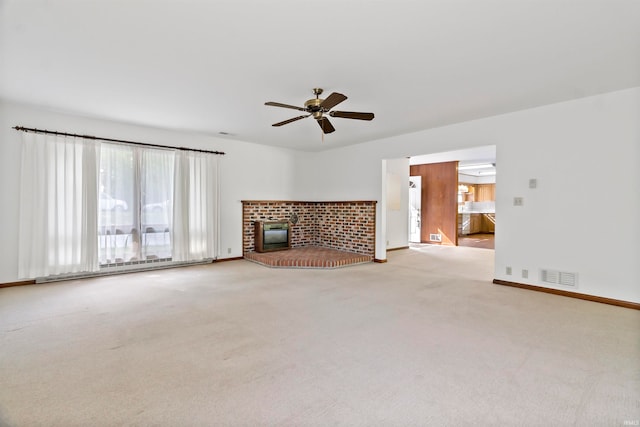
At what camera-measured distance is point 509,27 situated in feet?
7.52

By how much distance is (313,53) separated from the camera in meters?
2.68

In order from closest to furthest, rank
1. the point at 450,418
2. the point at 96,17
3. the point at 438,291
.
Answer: the point at 450,418, the point at 96,17, the point at 438,291

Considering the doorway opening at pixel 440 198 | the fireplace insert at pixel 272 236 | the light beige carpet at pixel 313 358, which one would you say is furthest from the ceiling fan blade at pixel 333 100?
the doorway opening at pixel 440 198

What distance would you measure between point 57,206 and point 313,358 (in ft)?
14.9

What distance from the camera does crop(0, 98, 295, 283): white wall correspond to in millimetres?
4199

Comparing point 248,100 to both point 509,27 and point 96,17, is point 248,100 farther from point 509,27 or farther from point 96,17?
point 509,27

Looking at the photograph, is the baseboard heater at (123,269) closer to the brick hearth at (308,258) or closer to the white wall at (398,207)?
the brick hearth at (308,258)

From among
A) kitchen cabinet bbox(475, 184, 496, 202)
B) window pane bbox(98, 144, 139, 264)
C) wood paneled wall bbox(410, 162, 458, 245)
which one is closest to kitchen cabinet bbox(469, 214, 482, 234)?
kitchen cabinet bbox(475, 184, 496, 202)

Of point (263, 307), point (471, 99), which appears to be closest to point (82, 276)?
point (263, 307)

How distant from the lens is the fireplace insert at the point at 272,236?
259 inches

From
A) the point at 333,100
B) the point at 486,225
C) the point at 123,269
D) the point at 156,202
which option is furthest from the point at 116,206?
the point at 486,225

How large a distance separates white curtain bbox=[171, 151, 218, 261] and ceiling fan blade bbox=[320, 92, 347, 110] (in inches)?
137

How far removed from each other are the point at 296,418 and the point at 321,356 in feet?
2.27

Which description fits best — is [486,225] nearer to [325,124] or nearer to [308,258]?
[308,258]
